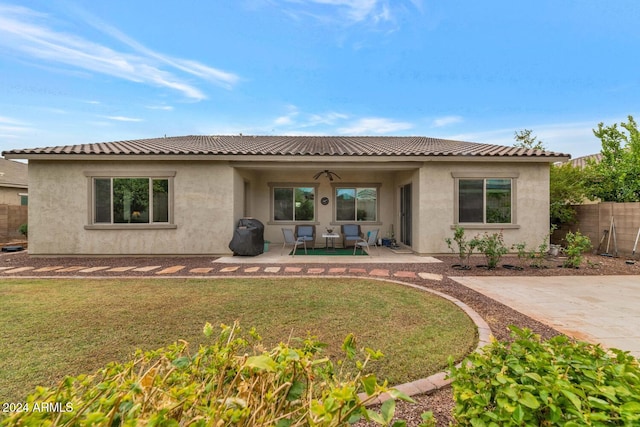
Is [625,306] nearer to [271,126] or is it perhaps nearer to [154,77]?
[154,77]

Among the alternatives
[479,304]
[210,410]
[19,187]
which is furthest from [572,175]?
[19,187]

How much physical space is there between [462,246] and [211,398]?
8973 millimetres

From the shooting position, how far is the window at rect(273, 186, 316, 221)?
12352 millimetres

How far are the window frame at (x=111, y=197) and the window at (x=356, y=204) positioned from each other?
21.0 ft

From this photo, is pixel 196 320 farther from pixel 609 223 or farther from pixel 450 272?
→ pixel 609 223

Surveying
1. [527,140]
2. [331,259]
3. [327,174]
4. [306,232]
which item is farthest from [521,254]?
[527,140]

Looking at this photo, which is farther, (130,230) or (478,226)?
(478,226)

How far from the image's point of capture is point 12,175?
1917 centimetres

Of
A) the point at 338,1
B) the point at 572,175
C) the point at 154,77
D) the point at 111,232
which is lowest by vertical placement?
the point at 111,232

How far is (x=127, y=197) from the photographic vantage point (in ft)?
30.6

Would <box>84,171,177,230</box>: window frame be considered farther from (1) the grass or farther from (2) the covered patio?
(1) the grass

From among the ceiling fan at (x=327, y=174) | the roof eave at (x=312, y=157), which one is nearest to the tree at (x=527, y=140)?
the roof eave at (x=312, y=157)

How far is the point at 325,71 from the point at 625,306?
47.6ft

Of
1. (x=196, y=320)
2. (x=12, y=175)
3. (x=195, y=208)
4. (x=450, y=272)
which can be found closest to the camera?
(x=196, y=320)
